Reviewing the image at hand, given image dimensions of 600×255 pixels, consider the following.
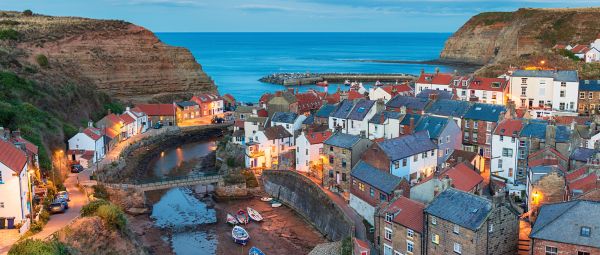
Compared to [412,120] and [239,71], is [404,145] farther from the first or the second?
[239,71]

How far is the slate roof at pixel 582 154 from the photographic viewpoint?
35.8 m

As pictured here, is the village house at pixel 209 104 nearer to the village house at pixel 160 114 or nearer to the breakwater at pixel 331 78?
the village house at pixel 160 114

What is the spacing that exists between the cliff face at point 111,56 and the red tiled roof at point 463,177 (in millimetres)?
65363

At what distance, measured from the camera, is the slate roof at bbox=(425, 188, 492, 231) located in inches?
1065

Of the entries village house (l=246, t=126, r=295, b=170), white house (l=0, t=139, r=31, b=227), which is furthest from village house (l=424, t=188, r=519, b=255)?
village house (l=246, t=126, r=295, b=170)

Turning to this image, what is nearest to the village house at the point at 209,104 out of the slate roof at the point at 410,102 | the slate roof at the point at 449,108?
the slate roof at the point at 410,102

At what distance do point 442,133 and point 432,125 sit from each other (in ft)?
5.01

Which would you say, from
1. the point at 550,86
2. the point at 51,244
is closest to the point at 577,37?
the point at 550,86

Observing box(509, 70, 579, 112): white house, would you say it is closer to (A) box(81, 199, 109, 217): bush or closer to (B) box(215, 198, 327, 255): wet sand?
→ (B) box(215, 198, 327, 255): wet sand

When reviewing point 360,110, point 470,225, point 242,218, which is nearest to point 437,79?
point 360,110

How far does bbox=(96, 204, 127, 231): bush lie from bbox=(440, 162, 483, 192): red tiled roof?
1984cm

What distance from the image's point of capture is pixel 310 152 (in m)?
49.4

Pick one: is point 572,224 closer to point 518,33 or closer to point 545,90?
point 545,90

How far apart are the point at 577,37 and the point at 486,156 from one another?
68.4m
